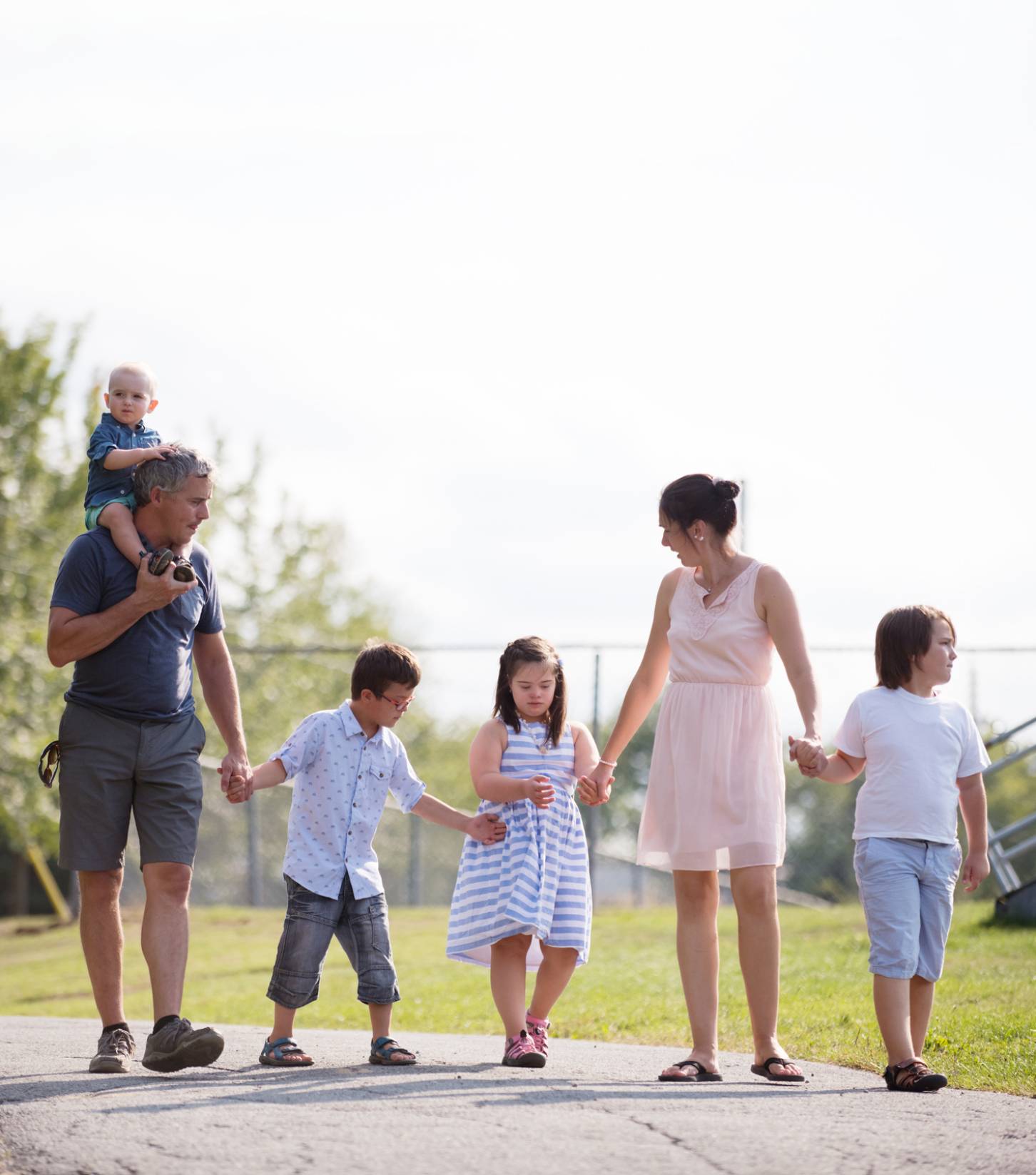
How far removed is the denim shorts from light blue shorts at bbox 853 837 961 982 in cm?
159

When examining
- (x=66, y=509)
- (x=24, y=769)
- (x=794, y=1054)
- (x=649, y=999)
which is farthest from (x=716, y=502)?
(x=66, y=509)

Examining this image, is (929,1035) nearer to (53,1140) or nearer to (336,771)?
(336,771)

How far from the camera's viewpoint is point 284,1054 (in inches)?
201

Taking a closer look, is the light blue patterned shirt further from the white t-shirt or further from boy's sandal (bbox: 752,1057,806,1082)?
the white t-shirt

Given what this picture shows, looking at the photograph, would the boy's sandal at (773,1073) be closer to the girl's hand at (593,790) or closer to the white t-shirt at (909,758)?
the white t-shirt at (909,758)

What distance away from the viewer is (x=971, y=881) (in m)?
5.09

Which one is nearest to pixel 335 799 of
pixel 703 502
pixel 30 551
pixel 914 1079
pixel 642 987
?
pixel 703 502

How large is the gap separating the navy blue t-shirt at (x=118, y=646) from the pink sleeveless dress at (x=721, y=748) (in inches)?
63.2

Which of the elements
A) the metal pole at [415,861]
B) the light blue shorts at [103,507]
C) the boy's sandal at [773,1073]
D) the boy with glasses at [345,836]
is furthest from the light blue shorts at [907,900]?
the metal pole at [415,861]

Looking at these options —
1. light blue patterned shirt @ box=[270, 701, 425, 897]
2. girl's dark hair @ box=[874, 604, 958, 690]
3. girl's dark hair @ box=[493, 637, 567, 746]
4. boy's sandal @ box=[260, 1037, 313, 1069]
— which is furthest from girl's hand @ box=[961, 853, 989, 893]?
boy's sandal @ box=[260, 1037, 313, 1069]

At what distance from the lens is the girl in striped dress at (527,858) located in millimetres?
→ 5199

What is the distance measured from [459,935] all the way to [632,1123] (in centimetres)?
168

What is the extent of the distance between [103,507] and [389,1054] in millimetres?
2039

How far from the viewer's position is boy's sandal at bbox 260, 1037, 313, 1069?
508 cm
